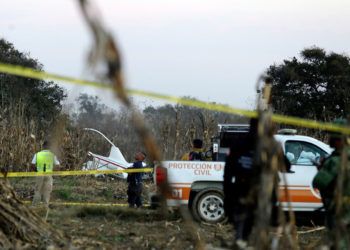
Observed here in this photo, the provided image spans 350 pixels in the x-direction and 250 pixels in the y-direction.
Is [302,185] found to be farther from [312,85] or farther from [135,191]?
[312,85]

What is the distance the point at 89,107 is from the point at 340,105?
37397mm

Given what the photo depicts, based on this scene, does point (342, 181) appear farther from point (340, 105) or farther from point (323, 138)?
point (340, 105)

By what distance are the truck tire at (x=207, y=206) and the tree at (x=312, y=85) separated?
16037 millimetres

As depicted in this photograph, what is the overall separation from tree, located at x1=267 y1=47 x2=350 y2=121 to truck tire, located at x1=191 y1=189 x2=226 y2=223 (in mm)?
16037

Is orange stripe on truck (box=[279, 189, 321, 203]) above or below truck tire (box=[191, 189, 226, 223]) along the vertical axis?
above

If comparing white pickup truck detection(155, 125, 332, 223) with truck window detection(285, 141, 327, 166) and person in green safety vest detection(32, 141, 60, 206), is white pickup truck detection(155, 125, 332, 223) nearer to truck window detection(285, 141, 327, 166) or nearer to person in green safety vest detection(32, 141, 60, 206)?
truck window detection(285, 141, 327, 166)

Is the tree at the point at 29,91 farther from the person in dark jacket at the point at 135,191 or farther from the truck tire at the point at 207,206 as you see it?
the truck tire at the point at 207,206

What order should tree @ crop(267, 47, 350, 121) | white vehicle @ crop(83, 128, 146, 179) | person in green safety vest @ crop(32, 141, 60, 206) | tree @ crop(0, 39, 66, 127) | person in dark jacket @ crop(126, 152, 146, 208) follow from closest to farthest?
1. person in green safety vest @ crop(32, 141, 60, 206)
2. person in dark jacket @ crop(126, 152, 146, 208)
3. white vehicle @ crop(83, 128, 146, 179)
4. tree @ crop(267, 47, 350, 121)
5. tree @ crop(0, 39, 66, 127)

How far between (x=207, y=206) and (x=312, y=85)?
18316mm

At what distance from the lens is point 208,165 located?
1226cm

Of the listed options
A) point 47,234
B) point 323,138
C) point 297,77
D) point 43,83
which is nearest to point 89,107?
point 43,83

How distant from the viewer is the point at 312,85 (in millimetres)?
29484

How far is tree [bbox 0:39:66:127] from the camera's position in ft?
104

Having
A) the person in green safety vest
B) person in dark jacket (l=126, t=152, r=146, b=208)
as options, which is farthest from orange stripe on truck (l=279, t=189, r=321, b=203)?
the person in green safety vest
